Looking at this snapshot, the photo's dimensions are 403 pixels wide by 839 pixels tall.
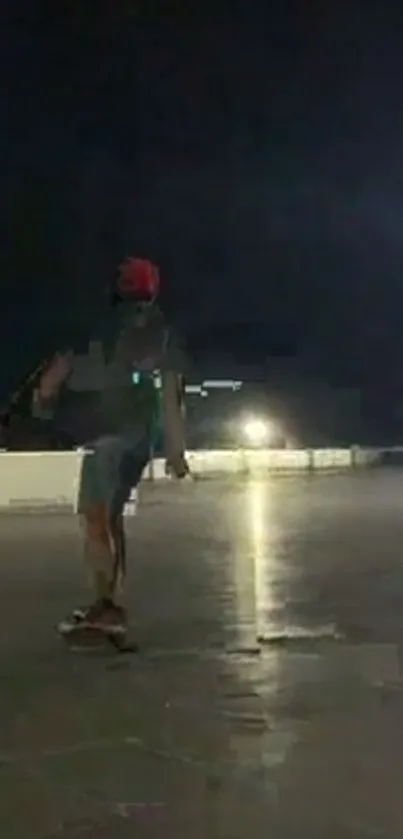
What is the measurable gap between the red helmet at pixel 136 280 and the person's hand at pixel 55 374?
0.56 meters

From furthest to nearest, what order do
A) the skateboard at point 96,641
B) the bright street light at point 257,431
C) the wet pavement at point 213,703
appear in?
the bright street light at point 257,431, the skateboard at point 96,641, the wet pavement at point 213,703

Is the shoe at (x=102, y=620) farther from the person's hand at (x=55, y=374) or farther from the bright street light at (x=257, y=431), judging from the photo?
the bright street light at (x=257, y=431)

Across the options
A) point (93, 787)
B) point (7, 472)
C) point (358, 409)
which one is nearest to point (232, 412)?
point (358, 409)

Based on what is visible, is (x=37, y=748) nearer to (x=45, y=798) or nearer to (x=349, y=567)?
(x=45, y=798)

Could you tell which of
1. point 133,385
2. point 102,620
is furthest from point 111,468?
point 102,620

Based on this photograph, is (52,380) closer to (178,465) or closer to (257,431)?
(178,465)

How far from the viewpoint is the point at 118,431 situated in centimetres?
867

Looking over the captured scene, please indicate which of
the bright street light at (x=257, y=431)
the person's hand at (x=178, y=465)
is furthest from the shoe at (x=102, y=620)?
the bright street light at (x=257, y=431)

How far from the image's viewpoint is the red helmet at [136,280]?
895 cm

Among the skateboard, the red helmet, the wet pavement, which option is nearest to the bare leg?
the skateboard

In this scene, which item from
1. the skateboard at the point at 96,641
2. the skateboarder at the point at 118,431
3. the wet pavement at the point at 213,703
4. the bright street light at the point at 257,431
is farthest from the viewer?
the bright street light at the point at 257,431

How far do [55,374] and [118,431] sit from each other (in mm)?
431

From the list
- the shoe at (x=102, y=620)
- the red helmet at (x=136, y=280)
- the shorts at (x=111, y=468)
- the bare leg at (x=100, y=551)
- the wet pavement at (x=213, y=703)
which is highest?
the red helmet at (x=136, y=280)

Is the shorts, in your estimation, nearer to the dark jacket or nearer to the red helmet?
the dark jacket
